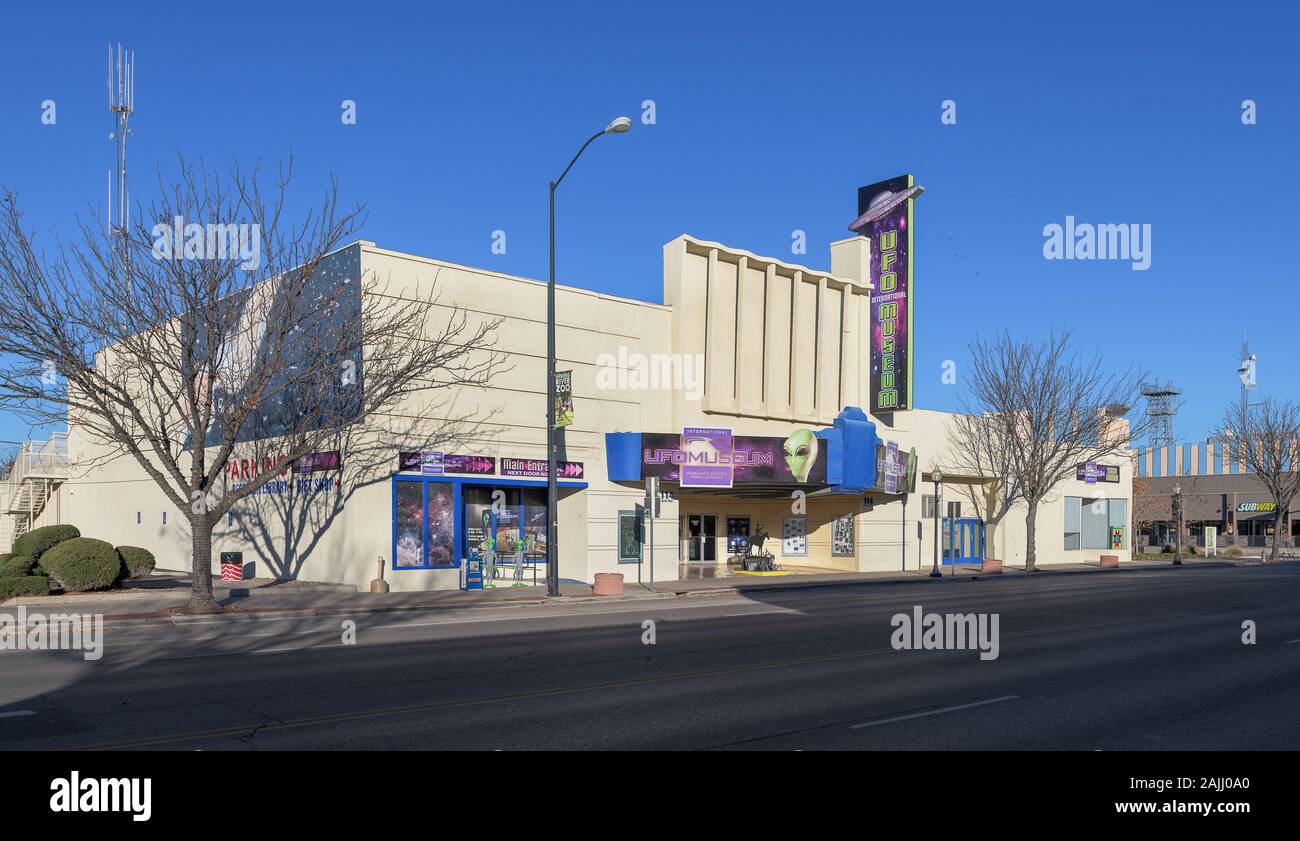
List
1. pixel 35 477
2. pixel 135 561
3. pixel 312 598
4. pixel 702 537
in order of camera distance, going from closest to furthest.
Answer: pixel 312 598, pixel 135 561, pixel 702 537, pixel 35 477

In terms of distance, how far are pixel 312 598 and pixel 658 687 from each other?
14424mm

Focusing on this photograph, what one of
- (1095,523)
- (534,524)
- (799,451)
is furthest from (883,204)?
(1095,523)

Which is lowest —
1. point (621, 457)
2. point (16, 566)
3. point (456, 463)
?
point (16, 566)

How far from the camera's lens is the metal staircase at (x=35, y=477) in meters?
40.7

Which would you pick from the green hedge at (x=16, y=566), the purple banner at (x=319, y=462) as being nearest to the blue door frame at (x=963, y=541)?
the purple banner at (x=319, y=462)

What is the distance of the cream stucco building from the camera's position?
26562mm

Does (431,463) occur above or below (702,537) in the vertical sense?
above

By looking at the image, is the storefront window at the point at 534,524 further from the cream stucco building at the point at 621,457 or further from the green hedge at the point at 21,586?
the green hedge at the point at 21,586

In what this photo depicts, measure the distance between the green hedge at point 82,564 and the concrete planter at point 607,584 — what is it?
11113mm

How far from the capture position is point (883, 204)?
38125mm

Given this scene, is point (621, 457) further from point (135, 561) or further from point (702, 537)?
point (135, 561)

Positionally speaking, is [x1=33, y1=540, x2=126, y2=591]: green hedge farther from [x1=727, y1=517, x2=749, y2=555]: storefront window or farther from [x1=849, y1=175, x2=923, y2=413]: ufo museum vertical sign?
[x1=849, y1=175, x2=923, y2=413]: ufo museum vertical sign

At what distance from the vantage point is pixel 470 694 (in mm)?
11156
